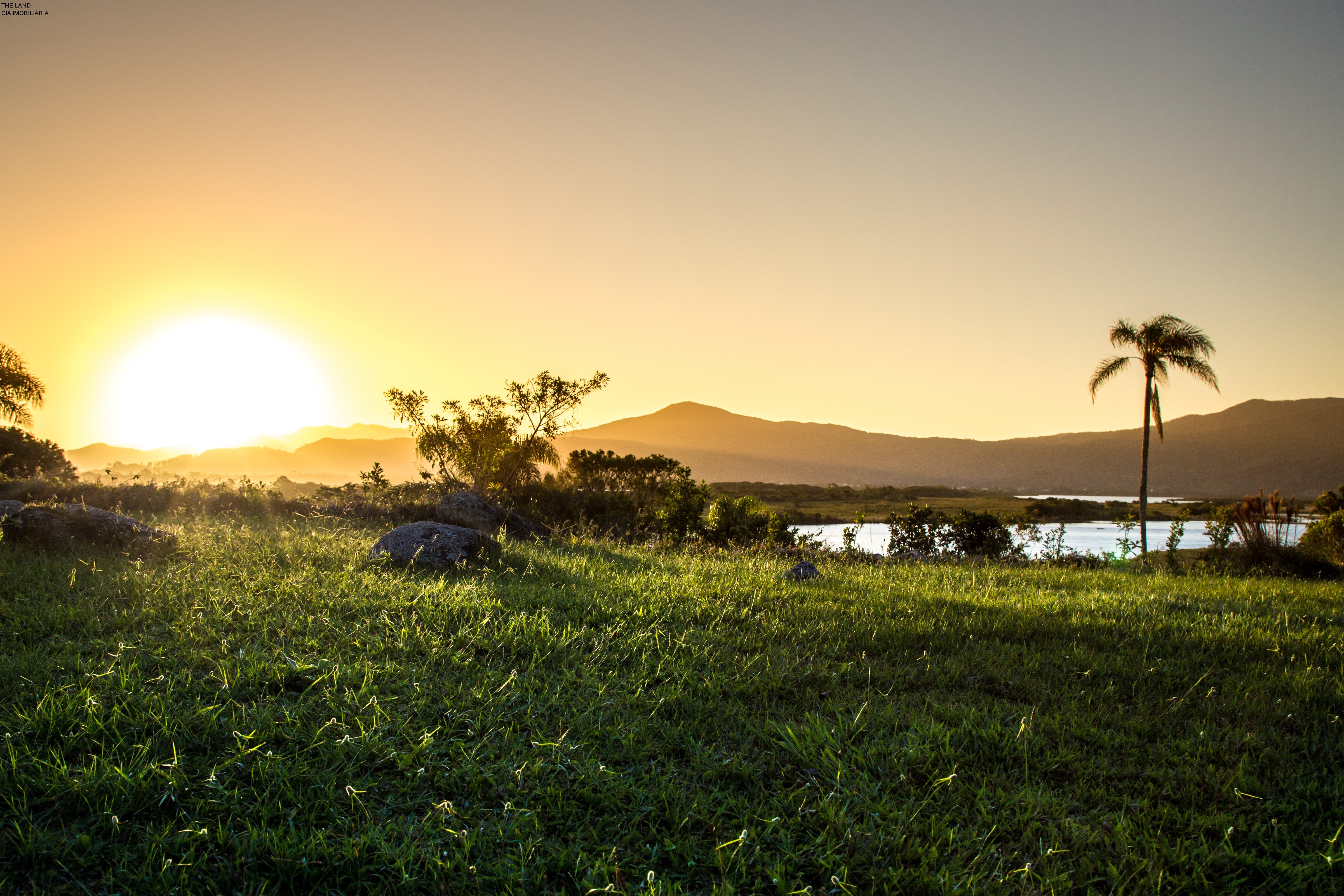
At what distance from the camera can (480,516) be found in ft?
41.3

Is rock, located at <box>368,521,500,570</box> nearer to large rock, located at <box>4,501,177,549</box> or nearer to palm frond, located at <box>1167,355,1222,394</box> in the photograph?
large rock, located at <box>4,501,177,549</box>

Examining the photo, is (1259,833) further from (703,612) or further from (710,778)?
(703,612)

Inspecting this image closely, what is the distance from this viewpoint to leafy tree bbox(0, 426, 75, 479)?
16.2 metres

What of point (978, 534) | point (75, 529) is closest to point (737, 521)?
point (978, 534)

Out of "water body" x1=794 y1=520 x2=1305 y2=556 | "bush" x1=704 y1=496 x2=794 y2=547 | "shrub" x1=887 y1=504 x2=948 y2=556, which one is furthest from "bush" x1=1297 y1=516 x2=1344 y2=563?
"bush" x1=704 y1=496 x2=794 y2=547

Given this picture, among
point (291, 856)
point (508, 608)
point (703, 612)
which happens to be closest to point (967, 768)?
point (703, 612)

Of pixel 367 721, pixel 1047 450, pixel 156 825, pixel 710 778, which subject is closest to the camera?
pixel 156 825

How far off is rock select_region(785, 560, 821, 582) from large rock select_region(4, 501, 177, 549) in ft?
23.2

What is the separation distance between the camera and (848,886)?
2.29m

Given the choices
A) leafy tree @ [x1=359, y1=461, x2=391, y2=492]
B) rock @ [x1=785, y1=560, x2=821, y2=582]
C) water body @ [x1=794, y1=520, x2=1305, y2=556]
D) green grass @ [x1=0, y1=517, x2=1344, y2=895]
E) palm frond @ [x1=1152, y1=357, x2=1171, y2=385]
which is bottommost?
water body @ [x1=794, y1=520, x2=1305, y2=556]

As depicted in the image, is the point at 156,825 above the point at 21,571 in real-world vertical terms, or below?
below

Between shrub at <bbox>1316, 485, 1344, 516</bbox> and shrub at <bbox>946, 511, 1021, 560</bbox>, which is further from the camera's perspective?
shrub at <bbox>1316, 485, 1344, 516</bbox>

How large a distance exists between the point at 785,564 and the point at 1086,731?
5.39 meters

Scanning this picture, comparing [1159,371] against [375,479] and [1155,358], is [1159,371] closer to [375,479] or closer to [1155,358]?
[1155,358]
